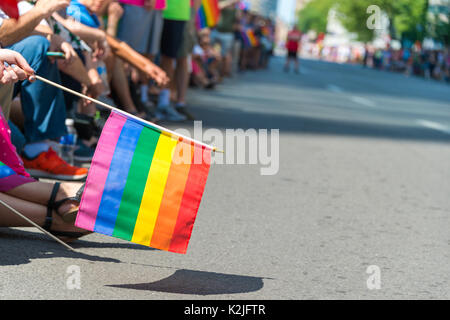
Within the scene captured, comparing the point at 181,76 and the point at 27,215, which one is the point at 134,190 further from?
the point at 181,76

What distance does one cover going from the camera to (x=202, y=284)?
3.60 meters

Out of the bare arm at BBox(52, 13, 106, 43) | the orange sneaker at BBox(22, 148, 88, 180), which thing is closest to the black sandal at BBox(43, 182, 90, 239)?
the orange sneaker at BBox(22, 148, 88, 180)

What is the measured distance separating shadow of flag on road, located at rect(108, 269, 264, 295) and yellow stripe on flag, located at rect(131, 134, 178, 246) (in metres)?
0.18

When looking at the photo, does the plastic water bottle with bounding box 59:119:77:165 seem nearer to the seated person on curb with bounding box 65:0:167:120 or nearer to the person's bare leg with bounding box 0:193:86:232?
the seated person on curb with bounding box 65:0:167:120

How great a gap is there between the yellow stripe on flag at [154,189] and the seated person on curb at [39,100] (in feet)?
4.30

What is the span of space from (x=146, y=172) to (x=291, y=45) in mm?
31441

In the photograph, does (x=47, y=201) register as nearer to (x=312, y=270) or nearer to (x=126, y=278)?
(x=126, y=278)

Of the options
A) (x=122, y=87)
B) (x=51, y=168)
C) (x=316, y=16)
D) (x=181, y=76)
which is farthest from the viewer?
(x=316, y=16)

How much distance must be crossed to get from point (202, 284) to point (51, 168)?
7.42 ft

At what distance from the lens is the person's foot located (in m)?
9.63

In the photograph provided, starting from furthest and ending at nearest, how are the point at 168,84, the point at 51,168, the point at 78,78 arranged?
the point at 168,84, the point at 78,78, the point at 51,168

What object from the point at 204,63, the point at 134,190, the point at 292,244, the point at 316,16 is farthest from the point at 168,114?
the point at 316,16
